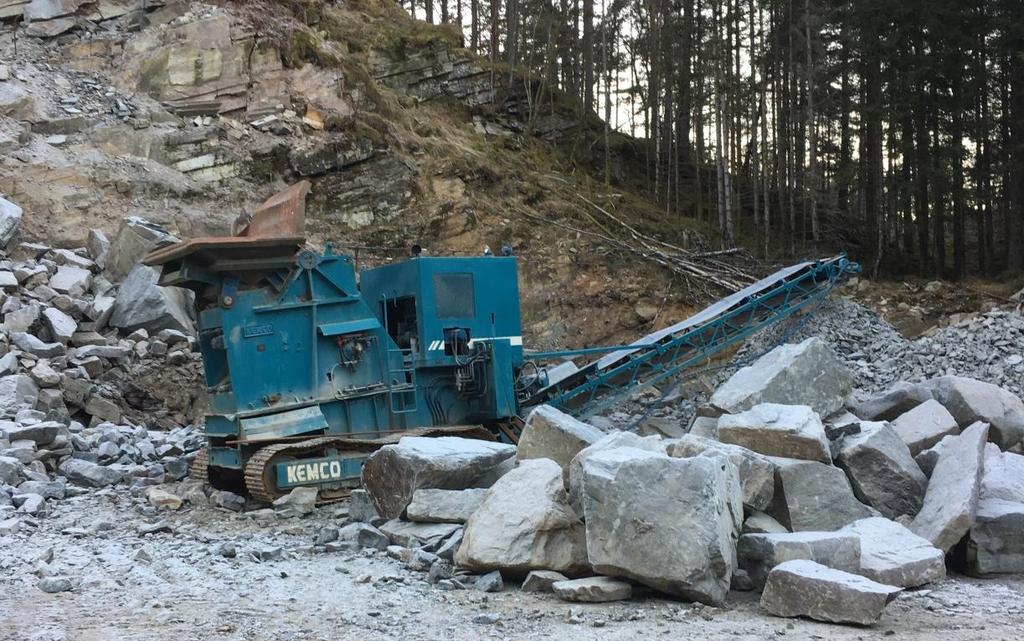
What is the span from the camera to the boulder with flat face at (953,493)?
6.72 meters

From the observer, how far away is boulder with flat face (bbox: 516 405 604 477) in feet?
25.2

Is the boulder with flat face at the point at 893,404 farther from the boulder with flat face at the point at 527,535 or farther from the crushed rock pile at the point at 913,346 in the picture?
the boulder with flat face at the point at 527,535

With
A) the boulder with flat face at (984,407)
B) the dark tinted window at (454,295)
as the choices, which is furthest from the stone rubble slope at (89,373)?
the boulder with flat face at (984,407)

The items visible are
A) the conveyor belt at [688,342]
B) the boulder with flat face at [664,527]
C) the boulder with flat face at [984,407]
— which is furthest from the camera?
the conveyor belt at [688,342]

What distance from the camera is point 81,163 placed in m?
17.3

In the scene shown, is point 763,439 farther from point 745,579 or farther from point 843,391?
point 843,391

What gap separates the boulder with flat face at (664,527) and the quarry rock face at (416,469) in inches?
70.4

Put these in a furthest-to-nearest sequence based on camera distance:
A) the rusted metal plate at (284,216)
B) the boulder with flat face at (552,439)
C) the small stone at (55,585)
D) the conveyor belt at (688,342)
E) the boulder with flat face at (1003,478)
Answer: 1. the conveyor belt at (688,342)
2. the rusted metal plate at (284,216)
3. the boulder with flat face at (552,439)
4. the boulder with flat face at (1003,478)
5. the small stone at (55,585)

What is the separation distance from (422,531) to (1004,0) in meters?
22.2

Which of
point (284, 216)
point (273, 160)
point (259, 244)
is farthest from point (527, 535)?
point (273, 160)

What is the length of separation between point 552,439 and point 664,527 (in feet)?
7.48

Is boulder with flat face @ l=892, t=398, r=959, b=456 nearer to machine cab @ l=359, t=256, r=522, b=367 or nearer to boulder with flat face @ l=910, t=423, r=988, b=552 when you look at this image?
boulder with flat face @ l=910, t=423, r=988, b=552

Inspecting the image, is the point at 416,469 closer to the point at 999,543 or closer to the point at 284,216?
the point at 284,216

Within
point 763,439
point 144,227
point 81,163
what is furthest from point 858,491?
point 81,163
